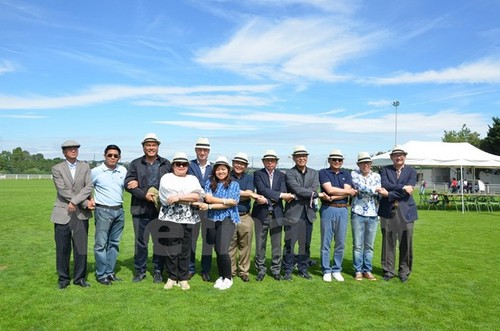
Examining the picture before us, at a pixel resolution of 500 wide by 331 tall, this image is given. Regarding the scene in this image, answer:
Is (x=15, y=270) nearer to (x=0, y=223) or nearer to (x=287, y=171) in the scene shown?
(x=287, y=171)

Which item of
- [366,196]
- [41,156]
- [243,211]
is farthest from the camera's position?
[41,156]

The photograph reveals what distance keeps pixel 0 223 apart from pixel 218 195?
8.68 metres

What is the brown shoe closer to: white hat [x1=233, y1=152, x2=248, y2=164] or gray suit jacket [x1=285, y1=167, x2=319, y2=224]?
gray suit jacket [x1=285, y1=167, x2=319, y2=224]

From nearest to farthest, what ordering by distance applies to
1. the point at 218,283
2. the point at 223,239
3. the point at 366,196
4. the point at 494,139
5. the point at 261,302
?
the point at 261,302 < the point at 223,239 < the point at 218,283 < the point at 366,196 < the point at 494,139

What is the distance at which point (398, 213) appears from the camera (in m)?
5.73

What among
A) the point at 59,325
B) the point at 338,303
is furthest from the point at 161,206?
the point at 338,303

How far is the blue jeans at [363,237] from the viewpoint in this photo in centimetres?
565

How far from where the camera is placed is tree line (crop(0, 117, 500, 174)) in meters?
39.5

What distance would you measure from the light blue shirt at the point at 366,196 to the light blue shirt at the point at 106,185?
319 centimetres

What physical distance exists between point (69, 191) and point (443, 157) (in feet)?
48.7

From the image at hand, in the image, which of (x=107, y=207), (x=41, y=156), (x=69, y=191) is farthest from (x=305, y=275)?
(x=41, y=156)

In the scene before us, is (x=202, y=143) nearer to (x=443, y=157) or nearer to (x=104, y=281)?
(x=104, y=281)

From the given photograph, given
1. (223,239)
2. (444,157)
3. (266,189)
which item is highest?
(444,157)

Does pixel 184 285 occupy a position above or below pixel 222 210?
below
